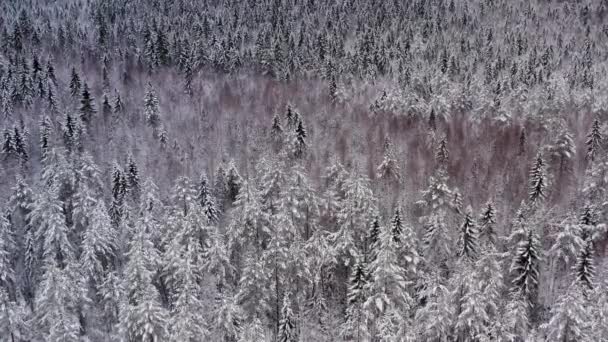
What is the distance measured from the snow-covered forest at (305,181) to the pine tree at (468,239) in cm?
34

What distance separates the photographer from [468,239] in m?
41.2

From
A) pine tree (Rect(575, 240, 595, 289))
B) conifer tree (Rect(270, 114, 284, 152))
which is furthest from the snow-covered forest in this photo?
conifer tree (Rect(270, 114, 284, 152))

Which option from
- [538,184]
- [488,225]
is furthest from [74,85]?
[538,184]

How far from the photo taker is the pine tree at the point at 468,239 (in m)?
41.0

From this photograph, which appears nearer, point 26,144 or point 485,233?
point 485,233

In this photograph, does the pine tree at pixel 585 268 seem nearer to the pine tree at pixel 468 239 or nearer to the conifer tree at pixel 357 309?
the pine tree at pixel 468 239

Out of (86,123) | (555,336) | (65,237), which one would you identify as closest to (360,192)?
(555,336)

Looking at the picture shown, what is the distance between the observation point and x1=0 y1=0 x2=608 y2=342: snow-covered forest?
36.9 meters

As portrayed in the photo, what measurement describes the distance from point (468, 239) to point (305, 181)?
16.3m

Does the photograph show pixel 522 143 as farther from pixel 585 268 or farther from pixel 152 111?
pixel 152 111

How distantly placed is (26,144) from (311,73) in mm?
48837

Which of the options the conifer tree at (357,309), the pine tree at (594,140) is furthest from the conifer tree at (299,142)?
the pine tree at (594,140)

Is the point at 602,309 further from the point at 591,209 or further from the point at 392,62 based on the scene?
the point at 392,62

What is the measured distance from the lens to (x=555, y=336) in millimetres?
33625
